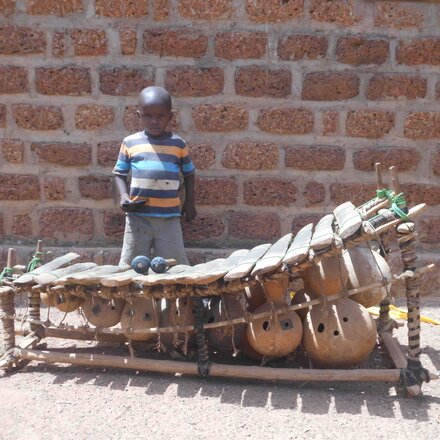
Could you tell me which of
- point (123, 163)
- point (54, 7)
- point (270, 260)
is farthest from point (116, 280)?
point (54, 7)

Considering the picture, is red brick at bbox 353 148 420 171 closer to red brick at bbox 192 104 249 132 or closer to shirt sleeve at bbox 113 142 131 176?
red brick at bbox 192 104 249 132

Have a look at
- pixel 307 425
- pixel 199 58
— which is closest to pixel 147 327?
pixel 307 425

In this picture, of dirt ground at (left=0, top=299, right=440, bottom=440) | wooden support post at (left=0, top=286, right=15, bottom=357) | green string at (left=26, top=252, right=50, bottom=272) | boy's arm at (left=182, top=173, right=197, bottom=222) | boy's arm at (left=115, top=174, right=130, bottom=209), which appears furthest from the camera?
boy's arm at (left=182, top=173, right=197, bottom=222)

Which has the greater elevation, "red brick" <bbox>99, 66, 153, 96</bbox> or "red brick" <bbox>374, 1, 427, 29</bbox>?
"red brick" <bbox>374, 1, 427, 29</bbox>

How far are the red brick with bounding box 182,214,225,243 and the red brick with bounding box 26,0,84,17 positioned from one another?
5.64ft

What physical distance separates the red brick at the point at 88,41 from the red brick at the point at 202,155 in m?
0.95

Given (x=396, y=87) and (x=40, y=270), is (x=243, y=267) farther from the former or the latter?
(x=396, y=87)

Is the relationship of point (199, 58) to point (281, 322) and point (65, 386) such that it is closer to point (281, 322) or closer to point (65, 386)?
point (281, 322)

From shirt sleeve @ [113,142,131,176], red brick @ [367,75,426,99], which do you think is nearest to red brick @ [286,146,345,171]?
red brick @ [367,75,426,99]

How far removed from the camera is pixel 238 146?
416cm

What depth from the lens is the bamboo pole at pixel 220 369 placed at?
2824 mm

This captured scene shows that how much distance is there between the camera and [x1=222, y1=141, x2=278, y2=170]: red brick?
4156 mm

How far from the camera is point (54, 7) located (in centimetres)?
404

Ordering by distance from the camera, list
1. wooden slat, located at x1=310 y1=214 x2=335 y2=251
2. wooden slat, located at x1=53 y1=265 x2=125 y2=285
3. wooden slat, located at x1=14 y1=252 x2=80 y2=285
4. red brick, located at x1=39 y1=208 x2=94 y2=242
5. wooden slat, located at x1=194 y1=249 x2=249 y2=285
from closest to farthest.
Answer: wooden slat, located at x1=310 y1=214 x2=335 y2=251 → wooden slat, located at x1=194 y1=249 x2=249 y2=285 → wooden slat, located at x1=53 y1=265 x2=125 y2=285 → wooden slat, located at x1=14 y1=252 x2=80 y2=285 → red brick, located at x1=39 y1=208 x2=94 y2=242
